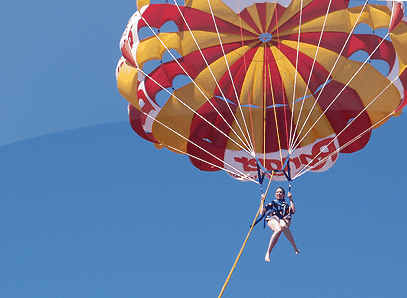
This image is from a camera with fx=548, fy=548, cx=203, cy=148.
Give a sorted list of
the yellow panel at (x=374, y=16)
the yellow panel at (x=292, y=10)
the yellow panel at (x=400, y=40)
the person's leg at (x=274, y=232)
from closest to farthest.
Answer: the person's leg at (x=274, y=232) < the yellow panel at (x=400, y=40) < the yellow panel at (x=374, y=16) < the yellow panel at (x=292, y=10)

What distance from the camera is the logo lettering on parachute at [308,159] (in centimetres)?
996

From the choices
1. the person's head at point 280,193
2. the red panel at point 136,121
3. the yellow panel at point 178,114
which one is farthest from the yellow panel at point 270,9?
the person's head at point 280,193

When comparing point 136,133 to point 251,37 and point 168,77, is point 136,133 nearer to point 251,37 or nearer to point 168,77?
point 168,77

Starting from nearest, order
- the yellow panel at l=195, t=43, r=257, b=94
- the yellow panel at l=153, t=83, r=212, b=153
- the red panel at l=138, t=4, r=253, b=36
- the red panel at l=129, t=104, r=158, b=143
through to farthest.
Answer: the red panel at l=138, t=4, r=253, b=36 < the yellow panel at l=195, t=43, r=257, b=94 < the yellow panel at l=153, t=83, r=212, b=153 < the red panel at l=129, t=104, r=158, b=143

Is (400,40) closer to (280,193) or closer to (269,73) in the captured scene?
(269,73)

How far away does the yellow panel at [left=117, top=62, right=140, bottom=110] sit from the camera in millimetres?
8859

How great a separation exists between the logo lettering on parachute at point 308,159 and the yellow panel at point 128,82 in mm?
2462

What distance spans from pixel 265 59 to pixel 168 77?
1730 millimetres

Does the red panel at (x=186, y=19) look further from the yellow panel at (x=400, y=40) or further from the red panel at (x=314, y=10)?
the yellow panel at (x=400, y=40)

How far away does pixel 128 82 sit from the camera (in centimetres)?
888

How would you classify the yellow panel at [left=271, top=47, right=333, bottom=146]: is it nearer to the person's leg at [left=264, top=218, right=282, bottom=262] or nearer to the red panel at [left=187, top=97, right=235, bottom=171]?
the red panel at [left=187, top=97, right=235, bottom=171]

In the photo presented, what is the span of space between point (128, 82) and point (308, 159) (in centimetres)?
363

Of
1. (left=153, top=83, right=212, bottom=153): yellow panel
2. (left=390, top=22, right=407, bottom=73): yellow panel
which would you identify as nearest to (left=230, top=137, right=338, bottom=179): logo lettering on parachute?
(left=153, top=83, right=212, bottom=153): yellow panel

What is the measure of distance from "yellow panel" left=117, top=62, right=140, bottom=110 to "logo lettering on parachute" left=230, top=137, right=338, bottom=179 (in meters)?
2.46
